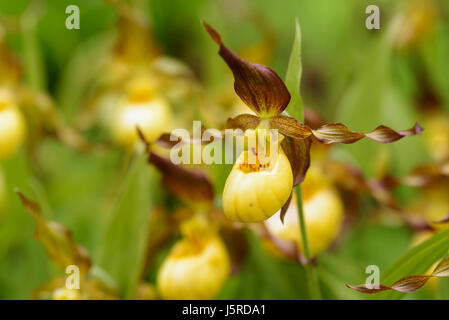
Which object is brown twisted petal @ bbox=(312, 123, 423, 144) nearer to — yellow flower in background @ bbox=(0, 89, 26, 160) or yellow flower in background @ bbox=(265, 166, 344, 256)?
yellow flower in background @ bbox=(265, 166, 344, 256)

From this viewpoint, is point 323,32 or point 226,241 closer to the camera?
point 226,241

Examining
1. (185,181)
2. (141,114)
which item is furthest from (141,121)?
(185,181)

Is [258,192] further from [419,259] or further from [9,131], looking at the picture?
[9,131]

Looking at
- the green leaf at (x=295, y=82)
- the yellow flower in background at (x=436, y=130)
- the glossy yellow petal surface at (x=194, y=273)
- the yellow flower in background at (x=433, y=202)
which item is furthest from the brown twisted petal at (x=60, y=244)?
the yellow flower in background at (x=436, y=130)

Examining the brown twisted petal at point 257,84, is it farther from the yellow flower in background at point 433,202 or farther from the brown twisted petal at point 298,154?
the yellow flower in background at point 433,202

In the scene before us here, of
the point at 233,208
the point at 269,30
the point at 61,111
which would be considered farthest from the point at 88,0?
the point at 233,208

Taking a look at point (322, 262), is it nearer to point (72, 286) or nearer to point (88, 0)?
point (72, 286)

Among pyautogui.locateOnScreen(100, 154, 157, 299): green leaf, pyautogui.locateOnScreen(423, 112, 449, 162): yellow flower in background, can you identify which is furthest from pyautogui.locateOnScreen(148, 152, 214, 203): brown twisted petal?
pyautogui.locateOnScreen(423, 112, 449, 162): yellow flower in background
